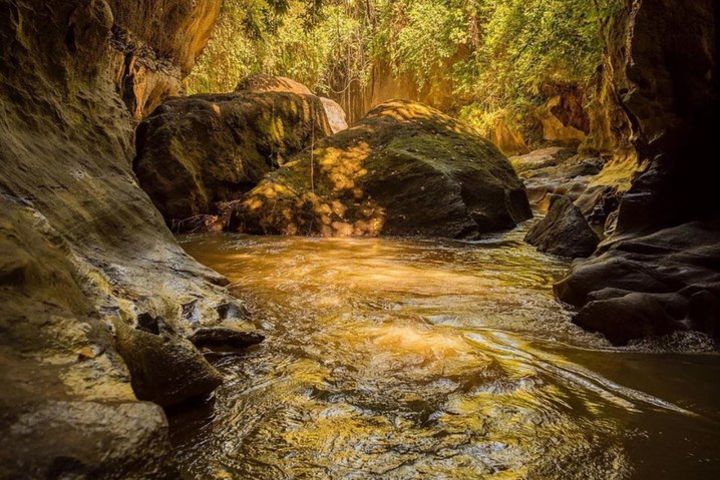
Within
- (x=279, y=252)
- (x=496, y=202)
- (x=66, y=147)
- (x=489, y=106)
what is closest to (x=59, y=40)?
(x=66, y=147)

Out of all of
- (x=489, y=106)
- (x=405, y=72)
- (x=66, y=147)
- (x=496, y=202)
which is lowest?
(x=496, y=202)

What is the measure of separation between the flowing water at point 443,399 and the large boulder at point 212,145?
428 cm

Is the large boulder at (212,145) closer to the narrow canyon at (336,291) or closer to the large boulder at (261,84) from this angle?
the narrow canyon at (336,291)

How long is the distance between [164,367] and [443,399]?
1164mm

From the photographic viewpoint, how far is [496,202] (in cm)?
811

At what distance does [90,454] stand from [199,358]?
1.05 m

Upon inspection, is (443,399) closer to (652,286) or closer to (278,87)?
(652,286)

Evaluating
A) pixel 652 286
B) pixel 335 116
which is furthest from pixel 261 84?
pixel 652 286

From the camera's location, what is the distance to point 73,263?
2.06 meters

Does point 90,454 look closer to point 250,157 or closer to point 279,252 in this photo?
point 279,252

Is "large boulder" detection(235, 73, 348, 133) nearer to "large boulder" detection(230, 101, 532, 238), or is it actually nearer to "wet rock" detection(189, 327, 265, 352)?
"large boulder" detection(230, 101, 532, 238)

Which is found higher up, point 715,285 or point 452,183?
point 452,183

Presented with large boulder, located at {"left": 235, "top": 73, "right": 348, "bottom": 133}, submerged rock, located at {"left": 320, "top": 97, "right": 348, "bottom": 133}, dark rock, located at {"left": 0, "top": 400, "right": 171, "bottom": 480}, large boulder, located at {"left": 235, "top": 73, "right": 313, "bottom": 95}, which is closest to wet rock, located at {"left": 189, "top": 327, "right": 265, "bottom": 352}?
dark rock, located at {"left": 0, "top": 400, "right": 171, "bottom": 480}

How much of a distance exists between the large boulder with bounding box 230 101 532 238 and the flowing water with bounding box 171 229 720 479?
3.55 meters
